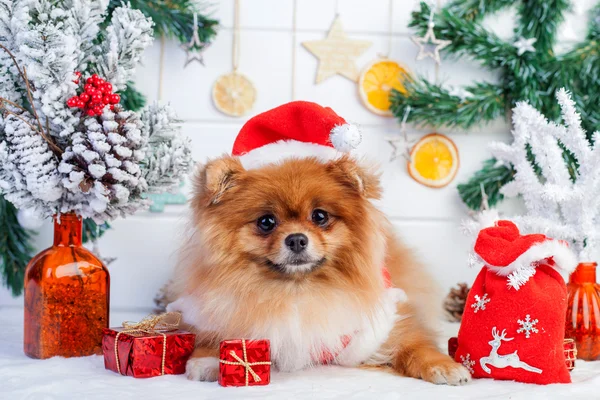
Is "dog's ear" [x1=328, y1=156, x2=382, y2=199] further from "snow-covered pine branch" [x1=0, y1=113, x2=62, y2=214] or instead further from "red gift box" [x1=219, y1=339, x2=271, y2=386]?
"snow-covered pine branch" [x1=0, y1=113, x2=62, y2=214]

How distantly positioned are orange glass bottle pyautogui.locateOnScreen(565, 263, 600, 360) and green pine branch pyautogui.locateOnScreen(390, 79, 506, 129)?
2.64 ft

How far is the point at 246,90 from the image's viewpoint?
255 cm

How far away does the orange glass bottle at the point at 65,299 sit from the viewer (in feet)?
5.67

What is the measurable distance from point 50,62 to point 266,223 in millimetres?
733

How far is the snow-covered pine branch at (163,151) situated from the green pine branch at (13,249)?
84 centimetres

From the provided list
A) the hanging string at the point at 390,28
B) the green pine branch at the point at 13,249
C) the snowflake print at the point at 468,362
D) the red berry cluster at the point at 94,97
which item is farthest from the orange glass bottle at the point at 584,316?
the green pine branch at the point at 13,249

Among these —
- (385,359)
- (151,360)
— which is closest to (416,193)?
(385,359)

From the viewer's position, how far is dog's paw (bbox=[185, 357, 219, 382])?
155 cm

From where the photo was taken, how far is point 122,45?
70.4 inches

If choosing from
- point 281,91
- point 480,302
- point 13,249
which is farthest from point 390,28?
point 13,249

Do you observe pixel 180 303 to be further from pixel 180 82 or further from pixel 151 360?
pixel 180 82

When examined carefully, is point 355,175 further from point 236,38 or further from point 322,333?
point 236,38

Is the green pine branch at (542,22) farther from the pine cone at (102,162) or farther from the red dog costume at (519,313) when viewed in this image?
the pine cone at (102,162)

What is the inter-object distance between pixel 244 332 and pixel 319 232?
1.13 feet
